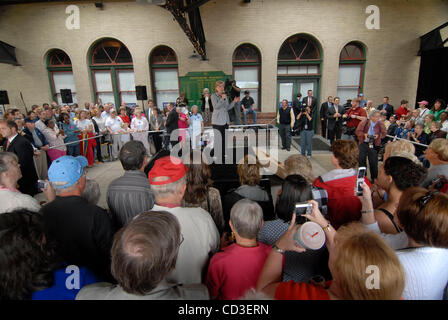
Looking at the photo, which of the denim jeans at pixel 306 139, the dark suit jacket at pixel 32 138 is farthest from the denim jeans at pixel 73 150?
the denim jeans at pixel 306 139

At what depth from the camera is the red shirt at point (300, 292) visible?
0.83 meters

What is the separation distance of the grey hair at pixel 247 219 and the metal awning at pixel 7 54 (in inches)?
478

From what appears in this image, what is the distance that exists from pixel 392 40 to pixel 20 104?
15388 millimetres

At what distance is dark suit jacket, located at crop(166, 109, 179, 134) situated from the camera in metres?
6.59

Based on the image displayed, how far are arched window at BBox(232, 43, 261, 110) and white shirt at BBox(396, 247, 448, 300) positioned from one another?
971cm

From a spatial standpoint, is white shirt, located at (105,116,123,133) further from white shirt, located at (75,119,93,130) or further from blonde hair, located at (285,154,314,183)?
blonde hair, located at (285,154,314,183)

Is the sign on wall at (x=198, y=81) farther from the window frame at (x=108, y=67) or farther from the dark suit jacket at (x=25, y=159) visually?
the dark suit jacket at (x=25, y=159)

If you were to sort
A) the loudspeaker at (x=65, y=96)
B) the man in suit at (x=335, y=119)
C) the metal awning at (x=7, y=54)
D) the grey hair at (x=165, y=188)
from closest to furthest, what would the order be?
the grey hair at (x=165, y=188) → the man in suit at (x=335, y=119) → the loudspeaker at (x=65, y=96) → the metal awning at (x=7, y=54)

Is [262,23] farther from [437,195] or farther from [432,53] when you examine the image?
[437,195]

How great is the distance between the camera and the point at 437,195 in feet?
3.53

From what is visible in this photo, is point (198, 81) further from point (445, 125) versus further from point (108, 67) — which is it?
point (445, 125)

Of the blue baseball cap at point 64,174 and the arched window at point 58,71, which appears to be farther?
the arched window at point 58,71

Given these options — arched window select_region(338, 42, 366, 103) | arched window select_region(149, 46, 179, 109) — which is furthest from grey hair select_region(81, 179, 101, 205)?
arched window select_region(338, 42, 366, 103)

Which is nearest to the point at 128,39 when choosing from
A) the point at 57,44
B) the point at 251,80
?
the point at 57,44
